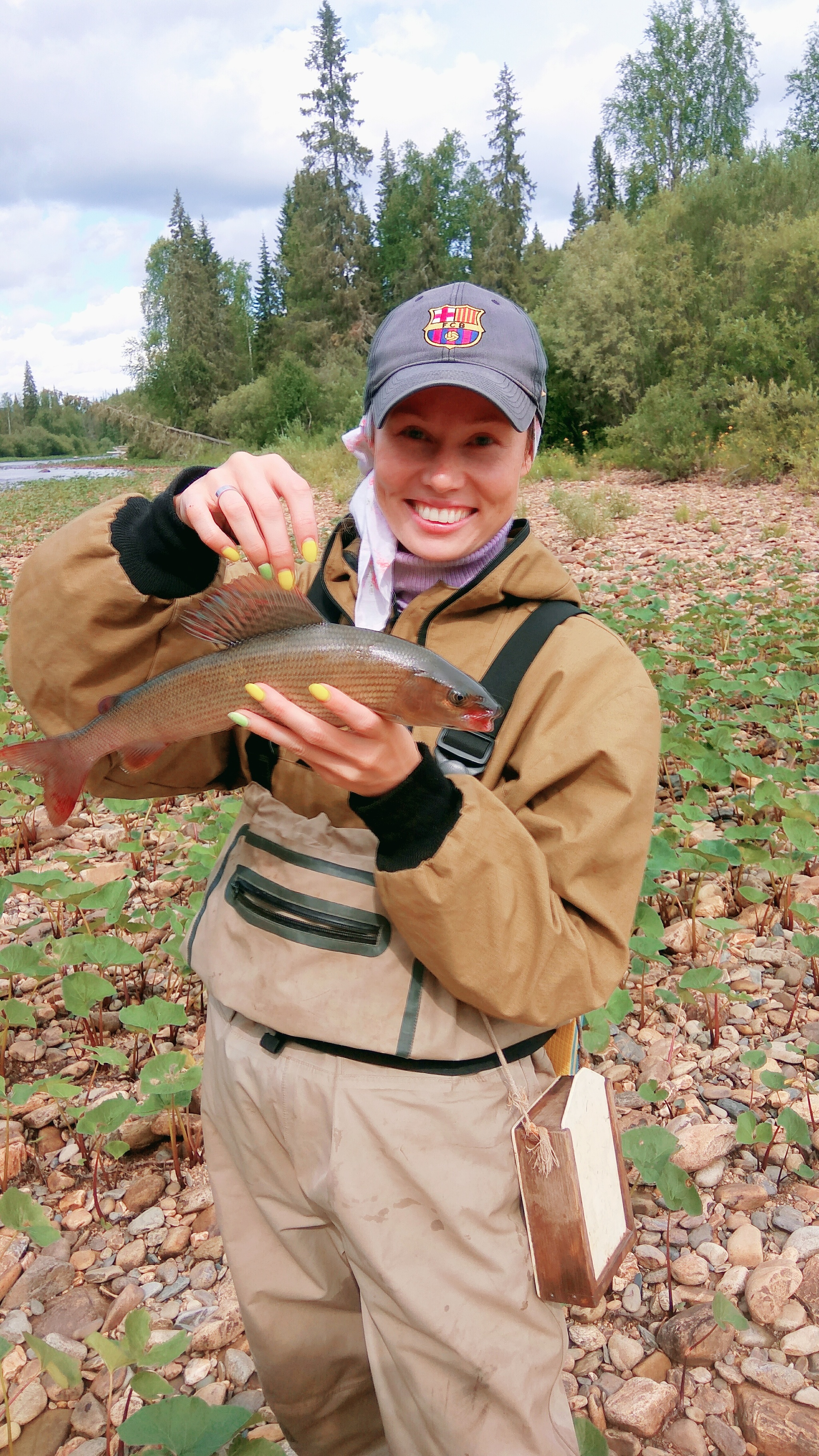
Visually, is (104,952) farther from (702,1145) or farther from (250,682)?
(702,1145)

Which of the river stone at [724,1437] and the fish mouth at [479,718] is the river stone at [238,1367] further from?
the fish mouth at [479,718]

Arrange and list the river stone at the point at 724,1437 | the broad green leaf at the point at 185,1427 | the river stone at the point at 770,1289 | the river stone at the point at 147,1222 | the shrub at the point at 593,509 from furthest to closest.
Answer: the shrub at the point at 593,509 → the river stone at the point at 147,1222 → the river stone at the point at 770,1289 → the river stone at the point at 724,1437 → the broad green leaf at the point at 185,1427

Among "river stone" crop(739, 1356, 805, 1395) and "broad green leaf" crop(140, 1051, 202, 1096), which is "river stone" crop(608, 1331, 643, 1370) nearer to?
"river stone" crop(739, 1356, 805, 1395)

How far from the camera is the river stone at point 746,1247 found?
255 centimetres

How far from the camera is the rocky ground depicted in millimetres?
2250

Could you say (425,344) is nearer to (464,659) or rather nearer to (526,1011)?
(464,659)

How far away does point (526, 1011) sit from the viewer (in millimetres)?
1595

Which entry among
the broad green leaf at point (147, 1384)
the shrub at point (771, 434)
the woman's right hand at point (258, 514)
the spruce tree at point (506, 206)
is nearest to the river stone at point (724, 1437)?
the broad green leaf at point (147, 1384)

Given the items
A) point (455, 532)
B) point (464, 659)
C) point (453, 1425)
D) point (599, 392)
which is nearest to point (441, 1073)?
point (453, 1425)

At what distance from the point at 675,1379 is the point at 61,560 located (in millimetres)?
2447

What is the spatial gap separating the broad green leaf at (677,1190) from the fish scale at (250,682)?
147 centimetres

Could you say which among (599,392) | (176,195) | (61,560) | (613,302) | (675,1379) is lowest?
(675,1379)

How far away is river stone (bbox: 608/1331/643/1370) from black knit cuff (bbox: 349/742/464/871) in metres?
1.71

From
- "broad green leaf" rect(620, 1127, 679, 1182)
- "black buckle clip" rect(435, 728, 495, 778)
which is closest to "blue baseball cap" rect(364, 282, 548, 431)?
"black buckle clip" rect(435, 728, 495, 778)
